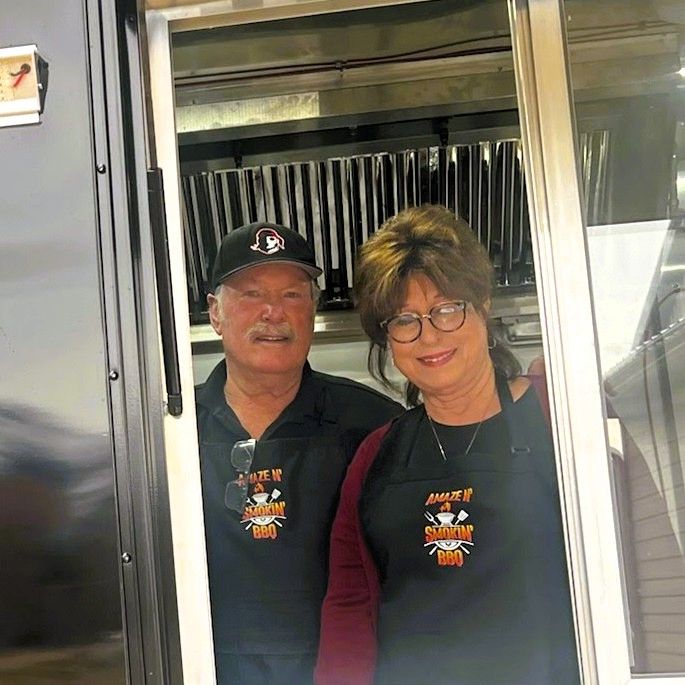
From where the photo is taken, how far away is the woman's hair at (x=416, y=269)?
9.11 feet

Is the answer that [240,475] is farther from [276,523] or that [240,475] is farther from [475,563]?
[475,563]

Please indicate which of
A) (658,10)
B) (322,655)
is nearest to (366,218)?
(658,10)

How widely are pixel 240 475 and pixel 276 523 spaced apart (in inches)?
8.7

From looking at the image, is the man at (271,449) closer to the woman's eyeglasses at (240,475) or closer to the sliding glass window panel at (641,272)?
the woman's eyeglasses at (240,475)

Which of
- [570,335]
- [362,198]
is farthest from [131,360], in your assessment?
[362,198]

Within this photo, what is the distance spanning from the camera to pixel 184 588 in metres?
1.27

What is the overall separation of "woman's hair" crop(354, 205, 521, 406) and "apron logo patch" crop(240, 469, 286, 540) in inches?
24.1

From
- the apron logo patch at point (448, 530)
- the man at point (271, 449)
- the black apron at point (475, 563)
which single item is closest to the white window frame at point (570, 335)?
the black apron at point (475, 563)

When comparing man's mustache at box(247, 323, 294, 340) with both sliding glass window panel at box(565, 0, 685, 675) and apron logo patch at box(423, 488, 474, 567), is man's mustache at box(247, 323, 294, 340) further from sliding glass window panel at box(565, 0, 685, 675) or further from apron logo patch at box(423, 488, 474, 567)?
sliding glass window panel at box(565, 0, 685, 675)

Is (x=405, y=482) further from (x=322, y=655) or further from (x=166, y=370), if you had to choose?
(x=166, y=370)

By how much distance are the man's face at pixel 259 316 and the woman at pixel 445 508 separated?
282 mm

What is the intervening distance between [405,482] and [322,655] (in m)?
0.63

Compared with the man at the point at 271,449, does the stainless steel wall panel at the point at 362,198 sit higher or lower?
higher

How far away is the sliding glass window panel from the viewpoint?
1.49 metres
